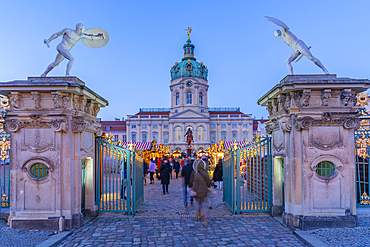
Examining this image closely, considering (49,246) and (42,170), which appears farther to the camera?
(42,170)

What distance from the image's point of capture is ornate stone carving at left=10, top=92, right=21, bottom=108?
19.9 ft

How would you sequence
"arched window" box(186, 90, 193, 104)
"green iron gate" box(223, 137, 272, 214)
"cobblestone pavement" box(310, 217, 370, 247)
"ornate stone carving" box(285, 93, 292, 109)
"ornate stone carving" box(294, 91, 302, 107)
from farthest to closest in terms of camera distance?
"arched window" box(186, 90, 193, 104) < "green iron gate" box(223, 137, 272, 214) < "ornate stone carving" box(285, 93, 292, 109) < "ornate stone carving" box(294, 91, 302, 107) < "cobblestone pavement" box(310, 217, 370, 247)

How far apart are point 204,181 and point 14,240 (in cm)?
398

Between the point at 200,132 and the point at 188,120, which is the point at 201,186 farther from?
the point at 200,132

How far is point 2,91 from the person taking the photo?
6043 mm

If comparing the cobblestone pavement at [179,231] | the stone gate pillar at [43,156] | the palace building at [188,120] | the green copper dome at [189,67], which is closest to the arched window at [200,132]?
the palace building at [188,120]

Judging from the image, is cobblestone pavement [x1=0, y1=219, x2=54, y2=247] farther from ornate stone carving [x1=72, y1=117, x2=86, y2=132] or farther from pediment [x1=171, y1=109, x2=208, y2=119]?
pediment [x1=171, y1=109, x2=208, y2=119]

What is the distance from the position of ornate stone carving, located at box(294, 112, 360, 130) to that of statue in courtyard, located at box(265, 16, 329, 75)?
1.09m

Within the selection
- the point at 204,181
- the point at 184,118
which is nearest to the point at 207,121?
the point at 184,118

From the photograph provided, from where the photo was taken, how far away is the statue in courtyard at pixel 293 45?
640 centimetres

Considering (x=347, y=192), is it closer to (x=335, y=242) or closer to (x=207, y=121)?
(x=335, y=242)

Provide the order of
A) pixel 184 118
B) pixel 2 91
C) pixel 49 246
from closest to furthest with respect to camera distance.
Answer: pixel 49 246
pixel 2 91
pixel 184 118

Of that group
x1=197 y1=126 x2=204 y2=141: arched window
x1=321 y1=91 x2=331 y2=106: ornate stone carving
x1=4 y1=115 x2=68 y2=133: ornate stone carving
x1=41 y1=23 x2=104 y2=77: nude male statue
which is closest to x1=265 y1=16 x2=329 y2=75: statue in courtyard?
x1=321 y1=91 x2=331 y2=106: ornate stone carving

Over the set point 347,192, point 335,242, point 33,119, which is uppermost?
point 33,119
